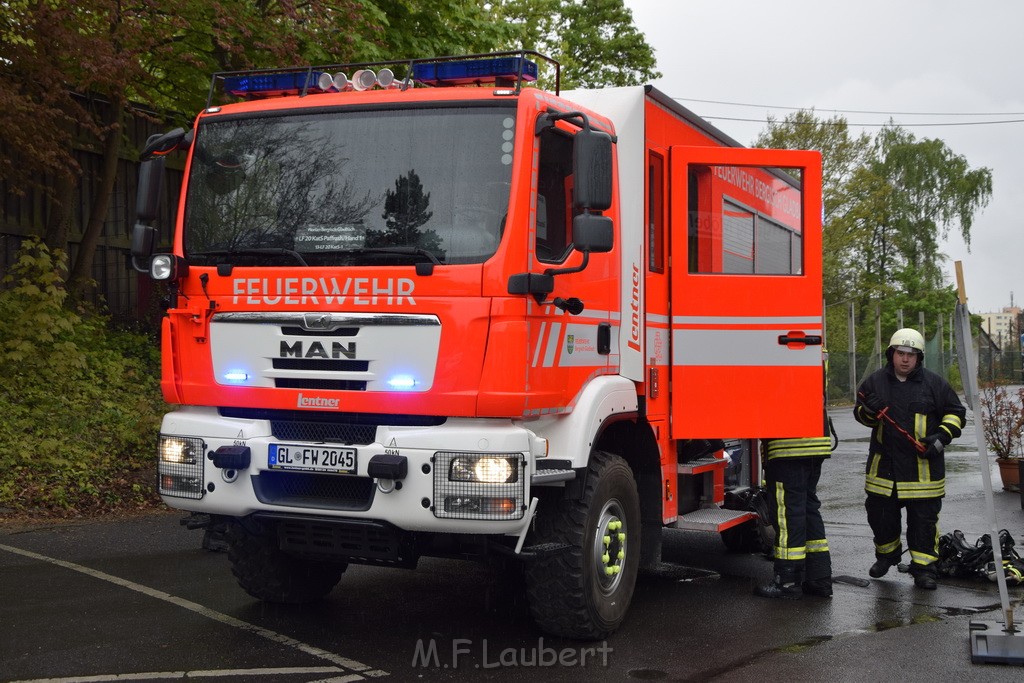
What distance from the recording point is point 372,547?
5.57 m

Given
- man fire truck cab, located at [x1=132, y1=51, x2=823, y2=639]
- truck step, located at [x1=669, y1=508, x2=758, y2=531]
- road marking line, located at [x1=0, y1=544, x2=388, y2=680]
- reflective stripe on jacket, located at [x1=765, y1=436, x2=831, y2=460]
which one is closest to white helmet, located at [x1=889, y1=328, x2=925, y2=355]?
reflective stripe on jacket, located at [x1=765, y1=436, x2=831, y2=460]

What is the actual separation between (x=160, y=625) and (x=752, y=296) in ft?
12.8

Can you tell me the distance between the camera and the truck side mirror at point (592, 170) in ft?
17.7

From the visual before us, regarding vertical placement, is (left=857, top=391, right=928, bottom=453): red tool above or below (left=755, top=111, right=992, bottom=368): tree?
below

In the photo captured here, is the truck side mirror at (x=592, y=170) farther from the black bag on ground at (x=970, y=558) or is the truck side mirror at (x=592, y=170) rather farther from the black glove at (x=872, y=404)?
the black bag on ground at (x=970, y=558)

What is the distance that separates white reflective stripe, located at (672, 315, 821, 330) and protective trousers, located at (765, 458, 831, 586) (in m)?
0.92

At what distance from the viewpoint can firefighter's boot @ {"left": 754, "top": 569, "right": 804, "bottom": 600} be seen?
719cm

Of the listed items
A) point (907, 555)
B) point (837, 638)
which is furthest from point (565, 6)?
point (837, 638)

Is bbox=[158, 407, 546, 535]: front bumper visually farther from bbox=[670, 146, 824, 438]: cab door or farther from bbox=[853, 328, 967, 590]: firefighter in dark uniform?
bbox=[853, 328, 967, 590]: firefighter in dark uniform

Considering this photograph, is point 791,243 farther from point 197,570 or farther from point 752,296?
point 197,570

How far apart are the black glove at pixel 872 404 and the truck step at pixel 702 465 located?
101cm

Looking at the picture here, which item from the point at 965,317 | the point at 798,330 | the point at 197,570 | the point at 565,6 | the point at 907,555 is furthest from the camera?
the point at 565,6

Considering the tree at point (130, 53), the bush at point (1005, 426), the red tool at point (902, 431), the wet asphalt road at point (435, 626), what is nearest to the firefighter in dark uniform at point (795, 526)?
the wet asphalt road at point (435, 626)

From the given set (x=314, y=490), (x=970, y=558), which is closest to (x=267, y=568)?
(x=314, y=490)
